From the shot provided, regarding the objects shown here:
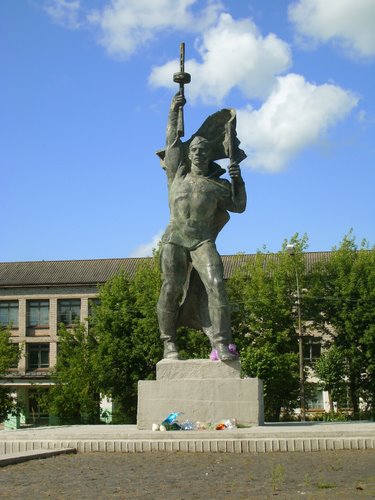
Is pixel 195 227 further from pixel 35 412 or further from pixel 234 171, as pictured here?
pixel 35 412

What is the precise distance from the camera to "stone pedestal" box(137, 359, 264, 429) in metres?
12.1

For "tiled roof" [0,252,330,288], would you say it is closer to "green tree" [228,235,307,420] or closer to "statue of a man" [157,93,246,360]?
"green tree" [228,235,307,420]

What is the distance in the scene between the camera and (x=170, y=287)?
42.8ft

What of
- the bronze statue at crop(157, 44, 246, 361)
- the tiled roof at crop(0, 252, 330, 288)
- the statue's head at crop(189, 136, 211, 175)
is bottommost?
the bronze statue at crop(157, 44, 246, 361)

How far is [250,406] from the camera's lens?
12.0 m

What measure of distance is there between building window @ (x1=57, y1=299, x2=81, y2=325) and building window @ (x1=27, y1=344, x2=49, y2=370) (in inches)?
87.0

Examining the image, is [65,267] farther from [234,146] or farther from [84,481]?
[84,481]

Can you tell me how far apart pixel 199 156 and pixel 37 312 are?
42710 mm

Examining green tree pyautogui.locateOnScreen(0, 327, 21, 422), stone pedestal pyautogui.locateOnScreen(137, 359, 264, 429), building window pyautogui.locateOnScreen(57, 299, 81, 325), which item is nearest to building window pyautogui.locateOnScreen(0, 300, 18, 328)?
building window pyautogui.locateOnScreen(57, 299, 81, 325)

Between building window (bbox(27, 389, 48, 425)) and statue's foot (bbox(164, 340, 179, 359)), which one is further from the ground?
statue's foot (bbox(164, 340, 179, 359))

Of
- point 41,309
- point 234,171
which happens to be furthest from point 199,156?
point 41,309

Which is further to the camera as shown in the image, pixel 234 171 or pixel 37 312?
pixel 37 312

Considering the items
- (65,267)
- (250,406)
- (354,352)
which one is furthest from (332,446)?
(65,267)

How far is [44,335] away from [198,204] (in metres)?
42.0
